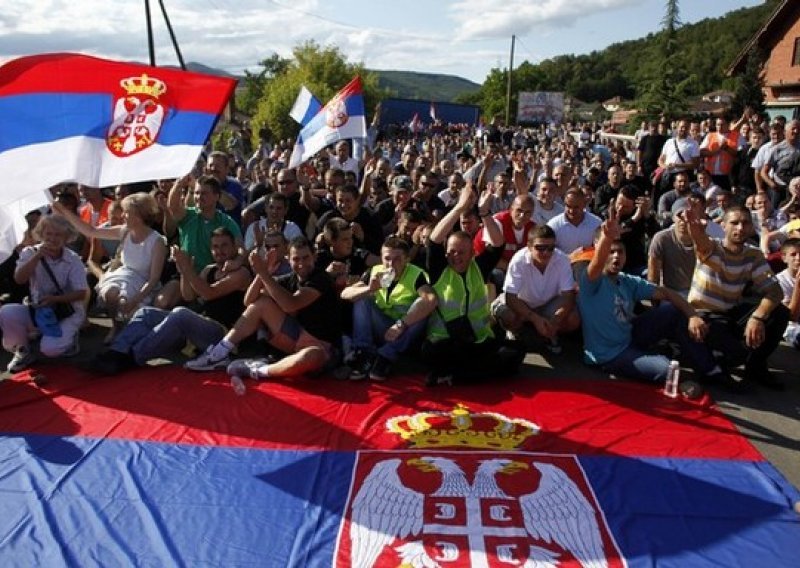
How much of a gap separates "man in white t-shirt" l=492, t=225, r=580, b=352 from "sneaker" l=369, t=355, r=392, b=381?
121 centimetres

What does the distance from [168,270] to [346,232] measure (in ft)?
6.84

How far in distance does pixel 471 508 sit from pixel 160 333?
10.1ft

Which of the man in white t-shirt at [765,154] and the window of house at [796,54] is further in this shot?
the window of house at [796,54]

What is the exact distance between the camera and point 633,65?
10019cm

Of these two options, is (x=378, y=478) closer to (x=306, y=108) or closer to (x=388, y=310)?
(x=388, y=310)

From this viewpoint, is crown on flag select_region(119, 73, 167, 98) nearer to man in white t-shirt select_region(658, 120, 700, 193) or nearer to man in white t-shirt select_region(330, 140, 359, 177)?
man in white t-shirt select_region(330, 140, 359, 177)

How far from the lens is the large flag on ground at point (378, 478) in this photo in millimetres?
3055

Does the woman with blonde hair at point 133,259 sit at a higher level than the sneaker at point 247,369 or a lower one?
higher

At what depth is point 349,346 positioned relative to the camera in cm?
528

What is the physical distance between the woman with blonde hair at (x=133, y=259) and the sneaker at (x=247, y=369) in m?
1.30

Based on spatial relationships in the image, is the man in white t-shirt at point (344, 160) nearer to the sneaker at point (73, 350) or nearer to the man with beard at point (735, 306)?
the sneaker at point (73, 350)

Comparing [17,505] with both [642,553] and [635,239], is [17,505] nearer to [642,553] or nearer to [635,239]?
[642,553]

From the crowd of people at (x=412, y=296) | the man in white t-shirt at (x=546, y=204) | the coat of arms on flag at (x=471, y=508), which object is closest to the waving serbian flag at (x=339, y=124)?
the crowd of people at (x=412, y=296)

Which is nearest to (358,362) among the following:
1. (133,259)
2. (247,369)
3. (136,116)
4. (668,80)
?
(247,369)
